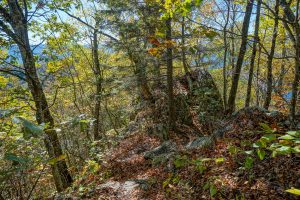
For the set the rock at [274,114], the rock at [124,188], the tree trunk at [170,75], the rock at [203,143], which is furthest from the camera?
the tree trunk at [170,75]

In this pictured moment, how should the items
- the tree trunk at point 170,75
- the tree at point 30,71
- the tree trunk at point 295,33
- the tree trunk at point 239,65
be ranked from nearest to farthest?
1. the tree trunk at point 295,33
2. the tree at point 30,71
3. the tree trunk at point 170,75
4. the tree trunk at point 239,65

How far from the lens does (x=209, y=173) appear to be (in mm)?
4668

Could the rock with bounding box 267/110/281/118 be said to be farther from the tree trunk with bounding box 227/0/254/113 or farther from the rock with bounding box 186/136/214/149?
the tree trunk with bounding box 227/0/254/113

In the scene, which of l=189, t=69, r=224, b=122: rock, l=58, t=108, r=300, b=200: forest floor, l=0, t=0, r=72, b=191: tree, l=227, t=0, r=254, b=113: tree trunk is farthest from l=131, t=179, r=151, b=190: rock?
l=227, t=0, r=254, b=113: tree trunk

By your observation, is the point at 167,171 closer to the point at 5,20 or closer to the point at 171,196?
the point at 171,196

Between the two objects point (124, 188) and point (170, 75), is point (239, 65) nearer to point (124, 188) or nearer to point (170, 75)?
point (170, 75)

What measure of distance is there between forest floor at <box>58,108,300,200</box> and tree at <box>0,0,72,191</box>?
3.79 ft

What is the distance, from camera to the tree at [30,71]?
14.6 feet

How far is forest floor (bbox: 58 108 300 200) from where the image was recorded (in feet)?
12.2

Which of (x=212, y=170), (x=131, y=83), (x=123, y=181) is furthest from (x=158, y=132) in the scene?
(x=212, y=170)

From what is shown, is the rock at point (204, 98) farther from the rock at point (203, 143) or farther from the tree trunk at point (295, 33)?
the tree trunk at point (295, 33)

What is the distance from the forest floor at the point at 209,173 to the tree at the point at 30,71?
116 centimetres

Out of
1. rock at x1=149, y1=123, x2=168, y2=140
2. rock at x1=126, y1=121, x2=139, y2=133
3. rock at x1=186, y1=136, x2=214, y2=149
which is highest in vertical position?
rock at x1=186, y1=136, x2=214, y2=149

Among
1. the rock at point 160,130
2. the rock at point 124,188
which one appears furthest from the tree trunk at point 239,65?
the rock at point 124,188
